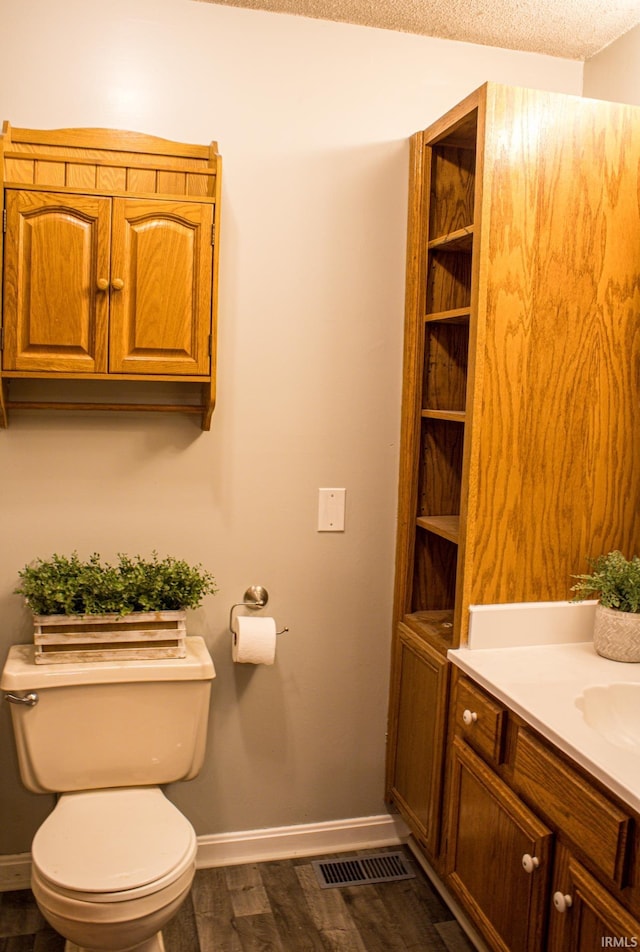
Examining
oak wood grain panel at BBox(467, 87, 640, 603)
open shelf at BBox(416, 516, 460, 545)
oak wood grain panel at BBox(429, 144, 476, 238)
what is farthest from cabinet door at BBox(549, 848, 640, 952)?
oak wood grain panel at BBox(429, 144, 476, 238)

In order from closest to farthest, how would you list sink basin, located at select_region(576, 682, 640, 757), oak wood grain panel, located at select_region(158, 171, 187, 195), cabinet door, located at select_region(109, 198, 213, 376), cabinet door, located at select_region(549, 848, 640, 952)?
cabinet door, located at select_region(549, 848, 640, 952)
sink basin, located at select_region(576, 682, 640, 757)
cabinet door, located at select_region(109, 198, 213, 376)
oak wood grain panel, located at select_region(158, 171, 187, 195)

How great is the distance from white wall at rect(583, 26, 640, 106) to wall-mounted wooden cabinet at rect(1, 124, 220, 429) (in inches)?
45.4

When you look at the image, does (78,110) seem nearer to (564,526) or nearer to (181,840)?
(564,526)

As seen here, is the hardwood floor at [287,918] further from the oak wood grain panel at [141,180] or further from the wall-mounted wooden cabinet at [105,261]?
the oak wood grain panel at [141,180]

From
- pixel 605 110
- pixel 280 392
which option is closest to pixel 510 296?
pixel 605 110

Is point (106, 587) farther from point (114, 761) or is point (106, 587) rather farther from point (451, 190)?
point (451, 190)

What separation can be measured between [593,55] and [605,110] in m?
0.55

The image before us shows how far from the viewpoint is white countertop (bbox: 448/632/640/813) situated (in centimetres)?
152

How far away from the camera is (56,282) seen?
6.86ft

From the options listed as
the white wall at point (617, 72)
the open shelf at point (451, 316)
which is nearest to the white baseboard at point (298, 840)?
the open shelf at point (451, 316)

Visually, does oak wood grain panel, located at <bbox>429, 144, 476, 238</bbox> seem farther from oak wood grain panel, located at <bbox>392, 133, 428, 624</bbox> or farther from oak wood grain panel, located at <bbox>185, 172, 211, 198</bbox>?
oak wood grain panel, located at <bbox>185, 172, 211, 198</bbox>

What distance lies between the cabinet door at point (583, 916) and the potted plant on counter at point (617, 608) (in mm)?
574

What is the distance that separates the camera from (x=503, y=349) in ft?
6.90

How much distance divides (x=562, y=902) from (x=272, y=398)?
57.3 inches
